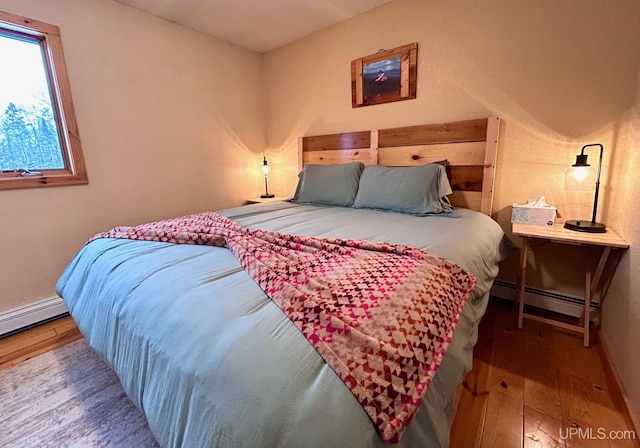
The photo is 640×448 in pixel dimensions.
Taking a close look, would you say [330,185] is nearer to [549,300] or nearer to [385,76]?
[385,76]

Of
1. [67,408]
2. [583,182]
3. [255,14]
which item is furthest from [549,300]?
[255,14]

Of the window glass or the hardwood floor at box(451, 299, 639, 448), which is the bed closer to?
the hardwood floor at box(451, 299, 639, 448)

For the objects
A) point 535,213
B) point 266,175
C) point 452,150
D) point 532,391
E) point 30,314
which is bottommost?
point 532,391

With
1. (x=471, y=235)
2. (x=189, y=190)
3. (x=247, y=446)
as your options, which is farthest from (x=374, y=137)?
(x=247, y=446)

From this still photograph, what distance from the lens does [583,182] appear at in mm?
1752

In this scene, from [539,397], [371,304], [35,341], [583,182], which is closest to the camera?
[371,304]

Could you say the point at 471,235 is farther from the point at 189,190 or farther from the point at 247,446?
the point at 189,190

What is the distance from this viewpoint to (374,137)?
2.54 metres

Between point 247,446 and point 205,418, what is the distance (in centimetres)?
13

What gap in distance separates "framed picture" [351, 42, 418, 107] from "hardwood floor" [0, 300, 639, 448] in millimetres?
1913

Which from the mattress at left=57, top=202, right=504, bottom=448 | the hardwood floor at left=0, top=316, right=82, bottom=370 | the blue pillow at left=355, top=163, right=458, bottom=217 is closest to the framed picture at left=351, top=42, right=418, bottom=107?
the blue pillow at left=355, top=163, right=458, bottom=217

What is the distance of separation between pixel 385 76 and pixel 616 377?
241cm

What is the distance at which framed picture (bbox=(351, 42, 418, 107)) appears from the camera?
230 cm

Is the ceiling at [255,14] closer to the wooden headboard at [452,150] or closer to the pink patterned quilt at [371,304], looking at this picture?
the wooden headboard at [452,150]
